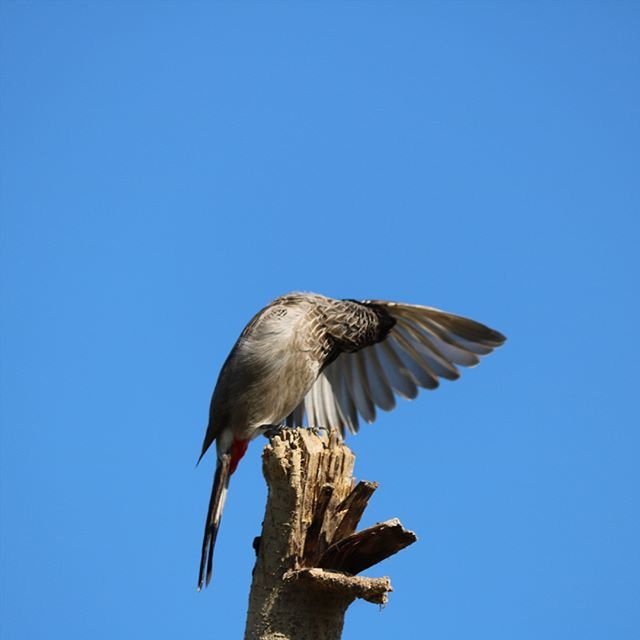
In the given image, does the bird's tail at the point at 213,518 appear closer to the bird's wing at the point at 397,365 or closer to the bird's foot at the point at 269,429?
the bird's foot at the point at 269,429

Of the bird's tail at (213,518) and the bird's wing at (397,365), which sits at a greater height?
the bird's wing at (397,365)

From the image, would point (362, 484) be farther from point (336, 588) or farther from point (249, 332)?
point (249, 332)

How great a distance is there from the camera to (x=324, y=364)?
6996 mm

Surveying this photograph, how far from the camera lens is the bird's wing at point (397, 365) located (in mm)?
7539

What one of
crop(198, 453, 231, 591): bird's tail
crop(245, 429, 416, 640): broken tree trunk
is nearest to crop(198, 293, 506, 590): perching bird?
crop(198, 453, 231, 591): bird's tail

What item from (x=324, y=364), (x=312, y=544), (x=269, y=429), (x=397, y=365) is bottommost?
(x=312, y=544)

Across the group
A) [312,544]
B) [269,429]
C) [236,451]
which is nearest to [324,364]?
[269,429]

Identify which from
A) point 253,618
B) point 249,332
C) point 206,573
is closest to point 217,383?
point 249,332

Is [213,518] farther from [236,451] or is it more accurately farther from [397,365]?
[397,365]

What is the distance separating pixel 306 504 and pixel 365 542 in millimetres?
325

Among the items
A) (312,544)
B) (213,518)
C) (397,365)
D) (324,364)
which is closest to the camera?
(312,544)

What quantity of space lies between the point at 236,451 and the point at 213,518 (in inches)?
28.5

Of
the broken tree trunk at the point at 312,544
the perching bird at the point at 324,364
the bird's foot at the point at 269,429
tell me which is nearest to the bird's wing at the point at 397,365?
the perching bird at the point at 324,364

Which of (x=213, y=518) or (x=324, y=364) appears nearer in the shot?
(x=213, y=518)
